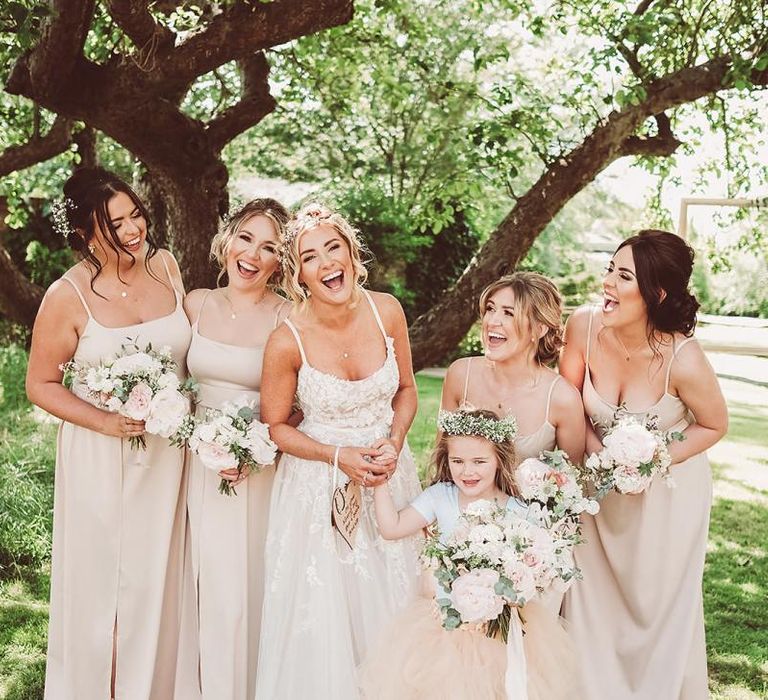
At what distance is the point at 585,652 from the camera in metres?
3.92

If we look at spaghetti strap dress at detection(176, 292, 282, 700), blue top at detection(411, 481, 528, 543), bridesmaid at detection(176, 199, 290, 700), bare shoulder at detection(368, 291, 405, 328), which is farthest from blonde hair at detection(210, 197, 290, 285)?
blue top at detection(411, 481, 528, 543)

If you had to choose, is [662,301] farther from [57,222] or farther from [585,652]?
[57,222]

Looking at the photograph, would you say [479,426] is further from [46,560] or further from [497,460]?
[46,560]

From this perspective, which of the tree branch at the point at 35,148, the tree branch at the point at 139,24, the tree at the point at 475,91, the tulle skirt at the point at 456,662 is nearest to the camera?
the tulle skirt at the point at 456,662

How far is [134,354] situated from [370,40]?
4802 millimetres

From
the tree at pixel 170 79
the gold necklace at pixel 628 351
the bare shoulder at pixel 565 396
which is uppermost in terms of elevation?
the tree at pixel 170 79

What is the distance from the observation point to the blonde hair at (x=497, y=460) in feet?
11.3

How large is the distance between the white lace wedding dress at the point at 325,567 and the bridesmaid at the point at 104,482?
56cm

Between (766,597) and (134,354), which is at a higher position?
(134,354)

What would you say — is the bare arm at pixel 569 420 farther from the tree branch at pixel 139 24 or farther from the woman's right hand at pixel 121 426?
the tree branch at pixel 139 24

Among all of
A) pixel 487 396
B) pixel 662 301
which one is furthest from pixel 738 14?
pixel 487 396

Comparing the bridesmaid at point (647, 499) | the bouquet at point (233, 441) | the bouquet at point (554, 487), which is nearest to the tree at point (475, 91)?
the bridesmaid at point (647, 499)

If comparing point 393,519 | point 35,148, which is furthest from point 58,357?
point 35,148

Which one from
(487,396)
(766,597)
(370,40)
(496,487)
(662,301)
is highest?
(370,40)
